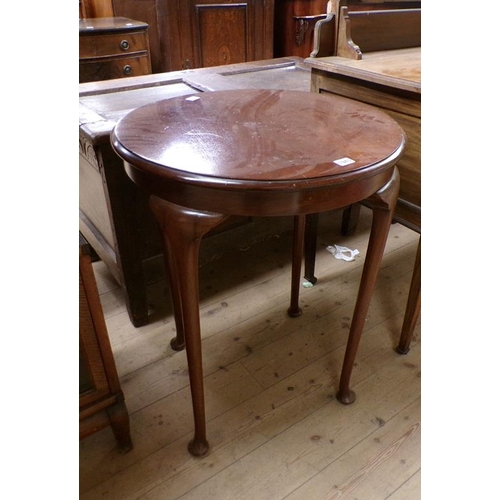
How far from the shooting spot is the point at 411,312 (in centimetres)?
139

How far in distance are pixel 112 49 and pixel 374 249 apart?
217cm

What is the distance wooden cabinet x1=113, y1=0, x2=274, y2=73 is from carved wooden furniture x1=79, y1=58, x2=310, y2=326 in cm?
122

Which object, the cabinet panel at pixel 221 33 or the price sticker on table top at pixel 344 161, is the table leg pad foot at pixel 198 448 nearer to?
the price sticker on table top at pixel 344 161

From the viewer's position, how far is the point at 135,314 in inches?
61.1

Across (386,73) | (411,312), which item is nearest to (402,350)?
(411,312)

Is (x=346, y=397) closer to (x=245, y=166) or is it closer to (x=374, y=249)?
(x=374, y=249)

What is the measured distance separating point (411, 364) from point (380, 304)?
32cm

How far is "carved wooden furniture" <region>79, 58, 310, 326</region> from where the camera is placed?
131 centimetres

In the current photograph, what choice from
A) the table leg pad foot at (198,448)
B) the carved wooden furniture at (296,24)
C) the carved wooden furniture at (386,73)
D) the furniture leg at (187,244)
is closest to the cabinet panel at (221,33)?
the carved wooden furniture at (296,24)

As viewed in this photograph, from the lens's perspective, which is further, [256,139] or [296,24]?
[296,24]

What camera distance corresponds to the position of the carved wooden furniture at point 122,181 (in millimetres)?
1312

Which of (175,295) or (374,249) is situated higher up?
(374,249)
